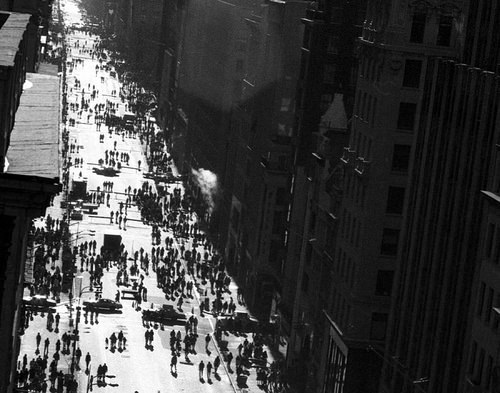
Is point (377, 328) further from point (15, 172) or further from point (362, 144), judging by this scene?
point (15, 172)

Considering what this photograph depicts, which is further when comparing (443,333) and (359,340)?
(359,340)

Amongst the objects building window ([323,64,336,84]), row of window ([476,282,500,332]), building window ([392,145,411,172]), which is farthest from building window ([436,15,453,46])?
building window ([323,64,336,84])

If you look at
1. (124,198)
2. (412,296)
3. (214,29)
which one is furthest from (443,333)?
(214,29)

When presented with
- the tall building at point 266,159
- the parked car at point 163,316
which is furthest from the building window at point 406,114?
the parked car at point 163,316

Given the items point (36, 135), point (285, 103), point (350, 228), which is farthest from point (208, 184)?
point (36, 135)

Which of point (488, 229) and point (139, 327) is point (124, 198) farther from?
point (488, 229)

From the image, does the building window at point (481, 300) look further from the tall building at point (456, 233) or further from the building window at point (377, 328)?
the building window at point (377, 328)

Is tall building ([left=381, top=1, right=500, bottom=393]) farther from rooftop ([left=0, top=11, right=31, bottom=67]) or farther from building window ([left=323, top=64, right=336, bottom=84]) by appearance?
building window ([left=323, top=64, right=336, bottom=84])

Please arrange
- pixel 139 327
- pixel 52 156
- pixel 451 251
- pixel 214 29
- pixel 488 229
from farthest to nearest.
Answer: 1. pixel 214 29
2. pixel 139 327
3. pixel 451 251
4. pixel 488 229
5. pixel 52 156
